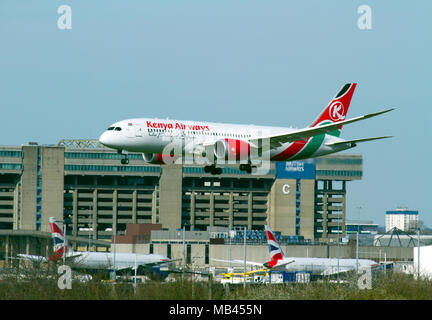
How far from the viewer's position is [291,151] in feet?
309

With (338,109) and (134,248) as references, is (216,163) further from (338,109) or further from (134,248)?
(134,248)

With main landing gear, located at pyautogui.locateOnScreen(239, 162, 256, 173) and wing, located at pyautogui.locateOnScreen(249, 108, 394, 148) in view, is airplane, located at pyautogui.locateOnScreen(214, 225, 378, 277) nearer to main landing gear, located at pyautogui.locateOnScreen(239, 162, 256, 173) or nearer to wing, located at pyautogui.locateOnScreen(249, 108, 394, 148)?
wing, located at pyautogui.locateOnScreen(249, 108, 394, 148)

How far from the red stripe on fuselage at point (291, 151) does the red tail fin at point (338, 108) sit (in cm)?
959

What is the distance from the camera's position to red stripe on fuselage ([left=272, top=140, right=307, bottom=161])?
9344 centimetres

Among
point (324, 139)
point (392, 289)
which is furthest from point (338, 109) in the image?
point (392, 289)

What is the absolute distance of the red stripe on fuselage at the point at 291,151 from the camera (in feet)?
307

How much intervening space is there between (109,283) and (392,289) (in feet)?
72.4

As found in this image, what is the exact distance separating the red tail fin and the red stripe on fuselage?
9.59 metres

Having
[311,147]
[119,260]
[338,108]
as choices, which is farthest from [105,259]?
[338,108]

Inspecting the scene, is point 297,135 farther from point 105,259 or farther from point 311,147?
point 105,259

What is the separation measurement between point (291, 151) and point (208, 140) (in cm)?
1497

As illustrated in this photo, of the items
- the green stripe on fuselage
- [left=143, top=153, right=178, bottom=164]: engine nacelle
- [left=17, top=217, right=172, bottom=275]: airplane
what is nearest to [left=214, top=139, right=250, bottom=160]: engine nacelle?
[left=143, top=153, right=178, bottom=164]: engine nacelle
